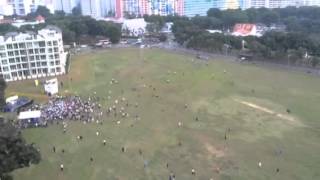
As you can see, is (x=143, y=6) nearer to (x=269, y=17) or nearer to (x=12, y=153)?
(x=269, y=17)

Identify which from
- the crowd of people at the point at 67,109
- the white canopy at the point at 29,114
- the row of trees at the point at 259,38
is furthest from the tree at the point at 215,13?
the white canopy at the point at 29,114

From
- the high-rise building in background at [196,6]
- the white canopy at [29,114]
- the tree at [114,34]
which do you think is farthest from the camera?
the high-rise building in background at [196,6]

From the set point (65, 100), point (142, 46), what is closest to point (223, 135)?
point (65, 100)

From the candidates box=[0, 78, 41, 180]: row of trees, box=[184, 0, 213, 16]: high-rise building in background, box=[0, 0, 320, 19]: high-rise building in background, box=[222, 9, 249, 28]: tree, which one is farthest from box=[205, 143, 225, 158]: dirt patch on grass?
box=[184, 0, 213, 16]: high-rise building in background

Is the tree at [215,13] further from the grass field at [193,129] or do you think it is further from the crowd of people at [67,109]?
the crowd of people at [67,109]

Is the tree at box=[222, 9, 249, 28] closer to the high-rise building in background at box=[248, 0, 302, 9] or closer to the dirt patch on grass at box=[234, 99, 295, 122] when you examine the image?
the high-rise building in background at box=[248, 0, 302, 9]

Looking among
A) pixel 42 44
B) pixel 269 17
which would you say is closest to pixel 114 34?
pixel 42 44

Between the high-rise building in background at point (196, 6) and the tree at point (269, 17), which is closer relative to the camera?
the tree at point (269, 17)
